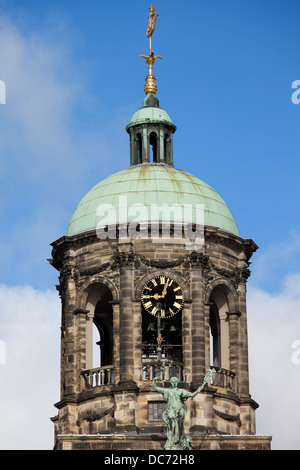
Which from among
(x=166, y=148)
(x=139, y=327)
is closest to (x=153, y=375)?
(x=139, y=327)

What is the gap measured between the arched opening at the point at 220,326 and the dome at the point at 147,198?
9.26ft

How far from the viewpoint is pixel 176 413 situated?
8394 centimetres

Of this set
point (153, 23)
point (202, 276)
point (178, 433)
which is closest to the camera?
point (178, 433)

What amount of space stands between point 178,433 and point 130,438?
2.98 m

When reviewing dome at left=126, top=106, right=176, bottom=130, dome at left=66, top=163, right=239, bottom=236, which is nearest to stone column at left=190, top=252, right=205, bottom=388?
dome at left=66, top=163, right=239, bottom=236

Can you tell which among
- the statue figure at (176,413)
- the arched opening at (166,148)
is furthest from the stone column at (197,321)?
the arched opening at (166,148)

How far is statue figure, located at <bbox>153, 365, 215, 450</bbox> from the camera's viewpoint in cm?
8356

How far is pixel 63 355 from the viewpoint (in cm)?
9038

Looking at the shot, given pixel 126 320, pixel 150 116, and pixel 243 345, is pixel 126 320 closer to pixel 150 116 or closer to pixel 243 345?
pixel 243 345

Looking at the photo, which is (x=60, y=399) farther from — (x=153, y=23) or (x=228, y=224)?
(x=153, y=23)

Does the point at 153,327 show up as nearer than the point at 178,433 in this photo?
No

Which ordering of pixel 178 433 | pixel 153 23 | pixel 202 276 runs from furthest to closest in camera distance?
pixel 153 23
pixel 202 276
pixel 178 433

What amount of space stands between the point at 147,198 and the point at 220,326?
635cm

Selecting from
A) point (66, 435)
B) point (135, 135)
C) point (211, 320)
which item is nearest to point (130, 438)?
point (66, 435)
